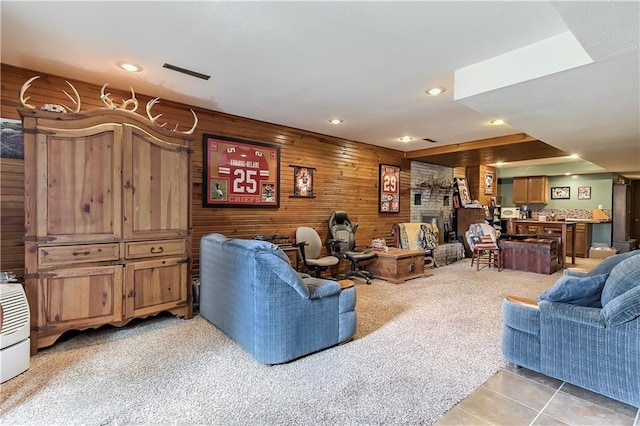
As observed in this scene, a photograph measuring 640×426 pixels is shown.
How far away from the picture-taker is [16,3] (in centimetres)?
203

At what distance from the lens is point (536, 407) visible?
1944mm

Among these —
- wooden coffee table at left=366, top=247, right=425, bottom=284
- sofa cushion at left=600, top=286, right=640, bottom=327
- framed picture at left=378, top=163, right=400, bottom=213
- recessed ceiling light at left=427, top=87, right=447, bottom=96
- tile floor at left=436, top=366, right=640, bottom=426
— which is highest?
recessed ceiling light at left=427, top=87, right=447, bottom=96

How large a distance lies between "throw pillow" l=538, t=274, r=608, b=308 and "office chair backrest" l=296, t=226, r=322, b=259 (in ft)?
10.9

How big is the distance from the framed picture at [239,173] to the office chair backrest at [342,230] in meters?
1.03

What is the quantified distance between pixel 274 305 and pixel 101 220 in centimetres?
177

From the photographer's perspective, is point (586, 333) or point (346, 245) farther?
point (346, 245)

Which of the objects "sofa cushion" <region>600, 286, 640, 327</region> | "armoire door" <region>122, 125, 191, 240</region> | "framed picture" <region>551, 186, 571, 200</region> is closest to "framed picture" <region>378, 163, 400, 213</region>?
"armoire door" <region>122, 125, 191, 240</region>

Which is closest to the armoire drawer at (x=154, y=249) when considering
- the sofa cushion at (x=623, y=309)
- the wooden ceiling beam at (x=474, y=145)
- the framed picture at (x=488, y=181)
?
the sofa cushion at (x=623, y=309)

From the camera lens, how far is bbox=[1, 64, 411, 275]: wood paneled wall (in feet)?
10.5

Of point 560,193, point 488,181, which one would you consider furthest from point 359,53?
point 560,193

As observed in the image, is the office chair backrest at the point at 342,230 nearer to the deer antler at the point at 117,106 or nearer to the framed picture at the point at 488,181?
the deer antler at the point at 117,106

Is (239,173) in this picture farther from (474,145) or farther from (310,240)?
(474,145)

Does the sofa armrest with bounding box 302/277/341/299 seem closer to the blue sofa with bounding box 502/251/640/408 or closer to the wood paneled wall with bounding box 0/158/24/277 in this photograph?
the blue sofa with bounding box 502/251/640/408

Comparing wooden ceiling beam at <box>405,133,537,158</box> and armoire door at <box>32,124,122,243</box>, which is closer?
armoire door at <box>32,124,122,243</box>
